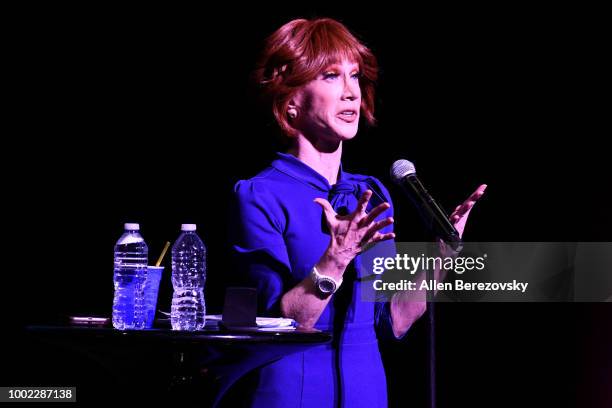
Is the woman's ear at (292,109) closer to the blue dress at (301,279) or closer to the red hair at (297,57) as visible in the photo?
the red hair at (297,57)

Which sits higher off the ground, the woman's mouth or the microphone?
the woman's mouth

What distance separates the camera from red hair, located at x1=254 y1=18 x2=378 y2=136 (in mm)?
2543

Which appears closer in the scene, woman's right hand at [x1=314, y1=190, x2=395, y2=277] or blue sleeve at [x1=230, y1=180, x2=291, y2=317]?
woman's right hand at [x1=314, y1=190, x2=395, y2=277]

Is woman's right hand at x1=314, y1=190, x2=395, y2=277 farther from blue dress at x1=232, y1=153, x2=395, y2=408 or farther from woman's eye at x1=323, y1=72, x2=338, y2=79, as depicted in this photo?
woman's eye at x1=323, y1=72, x2=338, y2=79

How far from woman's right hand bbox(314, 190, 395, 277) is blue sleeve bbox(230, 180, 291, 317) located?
195mm

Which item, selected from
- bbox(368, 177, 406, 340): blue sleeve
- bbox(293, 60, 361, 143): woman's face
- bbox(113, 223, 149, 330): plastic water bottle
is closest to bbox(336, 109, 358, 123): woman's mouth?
bbox(293, 60, 361, 143): woman's face

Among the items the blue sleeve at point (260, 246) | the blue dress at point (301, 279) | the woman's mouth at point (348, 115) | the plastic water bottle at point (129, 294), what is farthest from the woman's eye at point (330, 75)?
the plastic water bottle at point (129, 294)

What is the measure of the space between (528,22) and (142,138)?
152 centimetres

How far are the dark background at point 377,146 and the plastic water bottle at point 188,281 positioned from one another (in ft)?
1.76

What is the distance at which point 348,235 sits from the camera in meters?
2.14

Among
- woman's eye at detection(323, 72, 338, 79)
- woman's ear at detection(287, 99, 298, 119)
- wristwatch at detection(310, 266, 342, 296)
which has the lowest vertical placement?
wristwatch at detection(310, 266, 342, 296)

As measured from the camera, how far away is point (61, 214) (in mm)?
3033

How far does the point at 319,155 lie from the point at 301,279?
0.42 metres

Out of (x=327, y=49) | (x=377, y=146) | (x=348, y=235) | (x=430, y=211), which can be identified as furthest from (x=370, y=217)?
(x=377, y=146)
